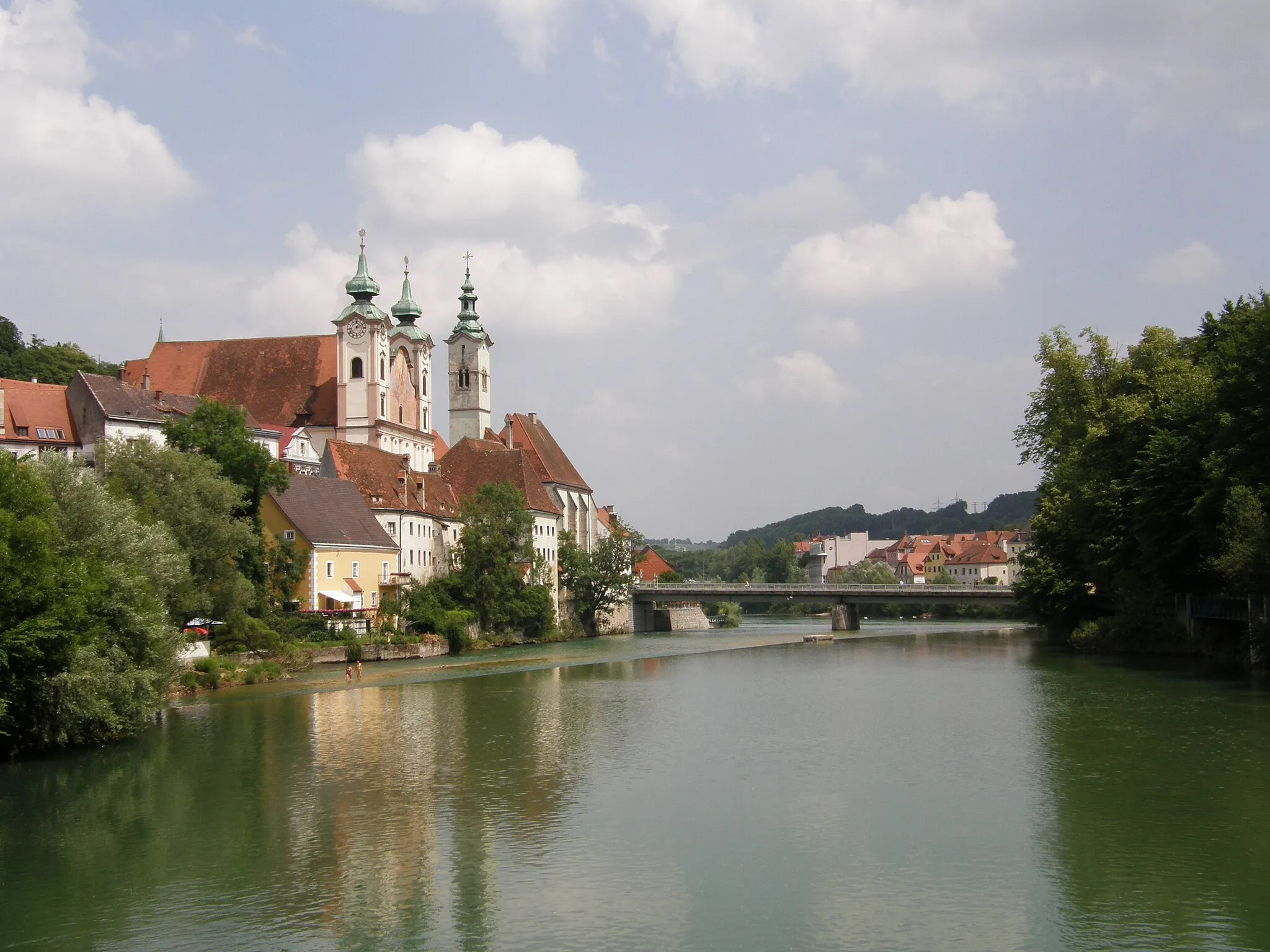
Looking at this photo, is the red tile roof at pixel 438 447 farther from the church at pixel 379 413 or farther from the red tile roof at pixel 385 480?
the red tile roof at pixel 385 480

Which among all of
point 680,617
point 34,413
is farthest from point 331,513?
point 680,617

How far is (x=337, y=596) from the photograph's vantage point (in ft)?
197

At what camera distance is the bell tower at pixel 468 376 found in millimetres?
107875

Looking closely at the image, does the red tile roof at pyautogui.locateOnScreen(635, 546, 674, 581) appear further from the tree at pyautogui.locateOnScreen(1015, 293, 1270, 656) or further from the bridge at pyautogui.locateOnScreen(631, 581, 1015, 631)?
the tree at pyautogui.locateOnScreen(1015, 293, 1270, 656)

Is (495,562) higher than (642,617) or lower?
higher

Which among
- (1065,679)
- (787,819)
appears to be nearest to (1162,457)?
(1065,679)

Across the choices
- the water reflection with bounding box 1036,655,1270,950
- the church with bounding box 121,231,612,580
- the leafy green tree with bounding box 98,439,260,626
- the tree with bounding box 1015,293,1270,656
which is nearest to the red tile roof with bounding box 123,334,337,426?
the church with bounding box 121,231,612,580

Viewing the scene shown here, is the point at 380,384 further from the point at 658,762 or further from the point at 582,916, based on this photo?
the point at 582,916

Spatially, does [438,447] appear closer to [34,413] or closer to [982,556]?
[34,413]

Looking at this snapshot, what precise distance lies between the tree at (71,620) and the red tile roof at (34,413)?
2845cm

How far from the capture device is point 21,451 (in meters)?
58.9

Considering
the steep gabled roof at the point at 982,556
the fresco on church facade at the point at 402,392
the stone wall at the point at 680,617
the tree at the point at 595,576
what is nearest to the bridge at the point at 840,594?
the tree at the point at 595,576

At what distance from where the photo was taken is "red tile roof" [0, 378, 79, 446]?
59500mm

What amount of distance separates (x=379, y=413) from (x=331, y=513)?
84.5ft
